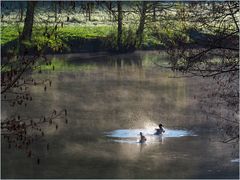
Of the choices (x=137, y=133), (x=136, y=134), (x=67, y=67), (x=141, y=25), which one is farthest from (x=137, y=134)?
(x=141, y=25)

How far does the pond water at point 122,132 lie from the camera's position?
763 inches

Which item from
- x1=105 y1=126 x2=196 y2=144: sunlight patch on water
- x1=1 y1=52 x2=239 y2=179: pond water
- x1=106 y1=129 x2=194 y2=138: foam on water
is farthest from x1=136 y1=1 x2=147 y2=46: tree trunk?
x1=106 y1=129 x2=194 y2=138: foam on water

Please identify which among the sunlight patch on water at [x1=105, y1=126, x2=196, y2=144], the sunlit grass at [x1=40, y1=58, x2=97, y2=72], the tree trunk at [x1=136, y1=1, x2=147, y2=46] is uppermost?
the tree trunk at [x1=136, y1=1, x2=147, y2=46]

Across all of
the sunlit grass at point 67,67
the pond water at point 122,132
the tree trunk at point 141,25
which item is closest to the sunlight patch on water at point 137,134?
the pond water at point 122,132

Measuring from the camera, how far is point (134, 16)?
51.8 m

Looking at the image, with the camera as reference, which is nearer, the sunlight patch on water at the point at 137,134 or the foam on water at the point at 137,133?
the sunlight patch on water at the point at 137,134

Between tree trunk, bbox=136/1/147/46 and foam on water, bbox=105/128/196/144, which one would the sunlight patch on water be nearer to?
foam on water, bbox=105/128/196/144

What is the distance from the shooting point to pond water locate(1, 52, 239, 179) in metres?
19.4

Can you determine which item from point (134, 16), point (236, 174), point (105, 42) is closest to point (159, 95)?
point (236, 174)

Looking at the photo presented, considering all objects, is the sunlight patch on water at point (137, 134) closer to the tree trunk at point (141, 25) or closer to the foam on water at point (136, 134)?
the foam on water at point (136, 134)

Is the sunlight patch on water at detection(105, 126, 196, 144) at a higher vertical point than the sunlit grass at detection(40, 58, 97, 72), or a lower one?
lower

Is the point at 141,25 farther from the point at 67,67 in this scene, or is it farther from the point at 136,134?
the point at 136,134

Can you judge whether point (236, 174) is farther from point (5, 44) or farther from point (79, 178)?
point (5, 44)

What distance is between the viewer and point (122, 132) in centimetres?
2428
